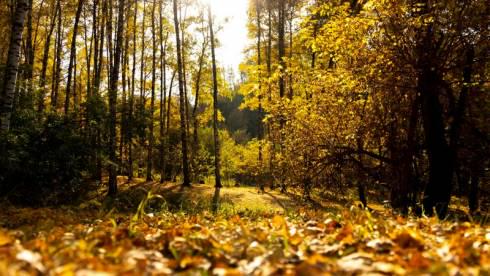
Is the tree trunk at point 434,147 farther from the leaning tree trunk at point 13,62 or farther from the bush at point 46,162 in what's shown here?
the bush at point 46,162

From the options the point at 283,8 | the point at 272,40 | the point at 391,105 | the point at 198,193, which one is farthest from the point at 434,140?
the point at 272,40

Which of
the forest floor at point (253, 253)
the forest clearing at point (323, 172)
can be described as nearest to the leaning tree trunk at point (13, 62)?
the forest clearing at point (323, 172)

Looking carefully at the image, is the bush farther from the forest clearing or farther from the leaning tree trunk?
the leaning tree trunk

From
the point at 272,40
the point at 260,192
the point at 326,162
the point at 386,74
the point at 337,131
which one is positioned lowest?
the point at 260,192

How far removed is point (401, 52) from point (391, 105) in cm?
161

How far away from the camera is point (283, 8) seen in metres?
21.5

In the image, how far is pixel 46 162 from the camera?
12.2 m

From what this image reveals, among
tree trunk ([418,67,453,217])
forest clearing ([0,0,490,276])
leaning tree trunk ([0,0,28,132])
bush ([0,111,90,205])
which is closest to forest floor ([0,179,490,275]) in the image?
forest clearing ([0,0,490,276])

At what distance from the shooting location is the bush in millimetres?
11484

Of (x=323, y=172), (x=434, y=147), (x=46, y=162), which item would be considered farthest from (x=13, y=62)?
(x=434, y=147)

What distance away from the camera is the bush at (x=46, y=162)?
11.5 meters

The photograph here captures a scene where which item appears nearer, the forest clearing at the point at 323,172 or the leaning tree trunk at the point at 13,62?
the forest clearing at the point at 323,172

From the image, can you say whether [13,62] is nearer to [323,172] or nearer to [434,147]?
[323,172]

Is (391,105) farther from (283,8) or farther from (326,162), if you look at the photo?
(283,8)
